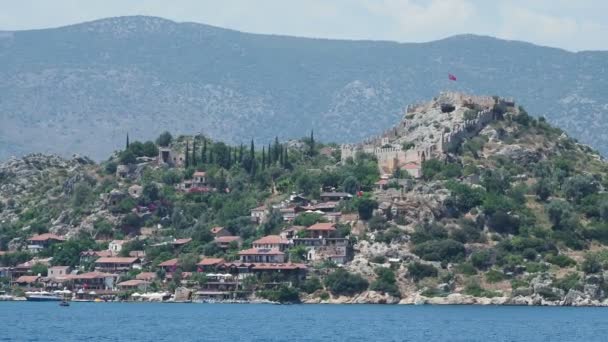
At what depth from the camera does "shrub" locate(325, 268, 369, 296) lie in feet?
475

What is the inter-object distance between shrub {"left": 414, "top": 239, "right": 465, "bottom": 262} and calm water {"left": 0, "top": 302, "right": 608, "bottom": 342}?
8.90 meters

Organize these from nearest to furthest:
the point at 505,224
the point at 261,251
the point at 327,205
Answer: the point at 261,251 < the point at 505,224 < the point at 327,205

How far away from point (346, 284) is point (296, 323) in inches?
1062

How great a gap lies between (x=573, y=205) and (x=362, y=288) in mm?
25788

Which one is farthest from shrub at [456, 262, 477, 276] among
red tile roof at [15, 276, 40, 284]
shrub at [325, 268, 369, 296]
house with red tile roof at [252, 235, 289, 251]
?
red tile roof at [15, 276, 40, 284]

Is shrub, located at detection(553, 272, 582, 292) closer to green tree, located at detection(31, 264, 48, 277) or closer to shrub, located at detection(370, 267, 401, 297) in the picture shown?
shrub, located at detection(370, 267, 401, 297)

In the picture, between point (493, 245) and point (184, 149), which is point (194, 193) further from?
point (493, 245)

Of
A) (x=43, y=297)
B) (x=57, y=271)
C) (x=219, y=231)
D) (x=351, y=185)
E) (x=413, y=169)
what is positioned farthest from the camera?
(x=413, y=169)

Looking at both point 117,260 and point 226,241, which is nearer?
point 117,260

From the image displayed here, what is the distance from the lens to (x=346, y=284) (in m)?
145

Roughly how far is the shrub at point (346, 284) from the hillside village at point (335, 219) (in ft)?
0.37

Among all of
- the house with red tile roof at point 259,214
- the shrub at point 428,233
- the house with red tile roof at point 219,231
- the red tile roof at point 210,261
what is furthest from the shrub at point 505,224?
the house with red tile roof at point 219,231

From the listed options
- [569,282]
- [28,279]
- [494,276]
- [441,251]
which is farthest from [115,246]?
[569,282]

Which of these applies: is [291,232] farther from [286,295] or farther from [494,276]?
[494,276]
